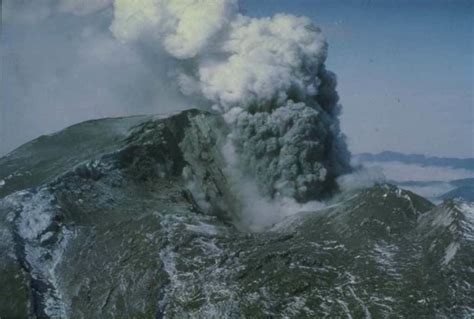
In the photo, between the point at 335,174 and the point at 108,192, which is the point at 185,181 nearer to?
the point at 108,192

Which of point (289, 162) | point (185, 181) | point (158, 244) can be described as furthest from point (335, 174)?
point (158, 244)

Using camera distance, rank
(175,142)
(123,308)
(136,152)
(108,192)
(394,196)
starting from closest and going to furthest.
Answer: (123,308) → (394,196) → (108,192) → (136,152) → (175,142)

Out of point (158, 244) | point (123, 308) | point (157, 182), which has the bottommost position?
point (123, 308)

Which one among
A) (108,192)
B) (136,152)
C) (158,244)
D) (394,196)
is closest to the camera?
(158,244)

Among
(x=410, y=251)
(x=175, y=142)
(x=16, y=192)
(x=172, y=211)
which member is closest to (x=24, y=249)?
(x=16, y=192)

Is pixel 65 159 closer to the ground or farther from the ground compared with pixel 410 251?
farther from the ground

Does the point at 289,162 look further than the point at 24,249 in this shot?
Yes
